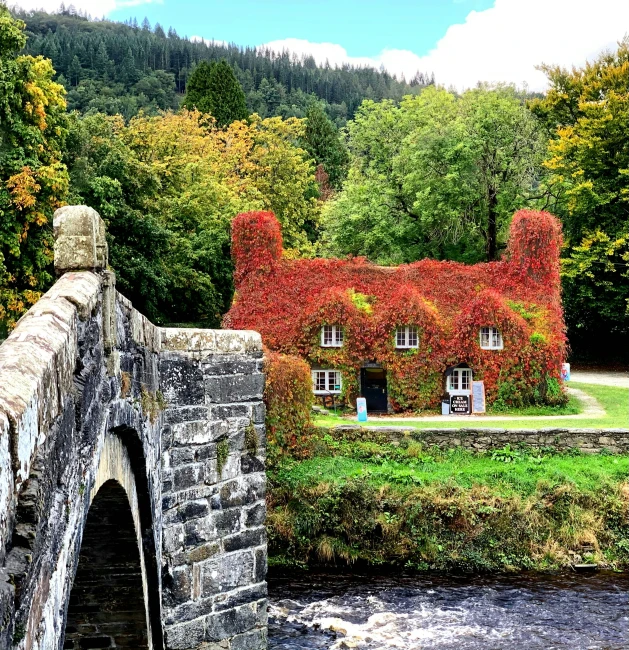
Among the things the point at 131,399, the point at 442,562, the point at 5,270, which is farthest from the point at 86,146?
the point at 131,399

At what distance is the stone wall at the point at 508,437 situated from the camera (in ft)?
65.5

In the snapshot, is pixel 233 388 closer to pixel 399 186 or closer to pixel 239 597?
pixel 239 597

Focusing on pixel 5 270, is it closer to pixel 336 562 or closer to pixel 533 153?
pixel 336 562

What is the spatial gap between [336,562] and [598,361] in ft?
69.6

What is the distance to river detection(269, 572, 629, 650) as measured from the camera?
13.2 meters

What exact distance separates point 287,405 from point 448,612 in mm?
6273

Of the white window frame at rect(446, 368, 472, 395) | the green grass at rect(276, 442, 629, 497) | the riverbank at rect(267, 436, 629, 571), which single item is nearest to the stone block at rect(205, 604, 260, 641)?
the riverbank at rect(267, 436, 629, 571)

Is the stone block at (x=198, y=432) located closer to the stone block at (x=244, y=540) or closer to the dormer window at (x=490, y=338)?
the stone block at (x=244, y=540)

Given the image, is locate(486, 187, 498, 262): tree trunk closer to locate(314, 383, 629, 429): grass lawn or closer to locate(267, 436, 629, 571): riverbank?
locate(314, 383, 629, 429): grass lawn

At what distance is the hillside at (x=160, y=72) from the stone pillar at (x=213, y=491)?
188 feet

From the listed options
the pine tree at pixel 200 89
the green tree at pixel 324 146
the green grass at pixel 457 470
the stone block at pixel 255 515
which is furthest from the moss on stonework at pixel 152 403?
the pine tree at pixel 200 89

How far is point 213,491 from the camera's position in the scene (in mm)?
7746

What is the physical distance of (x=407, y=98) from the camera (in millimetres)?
35688

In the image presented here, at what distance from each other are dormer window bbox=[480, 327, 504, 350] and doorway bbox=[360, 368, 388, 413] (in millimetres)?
3103
